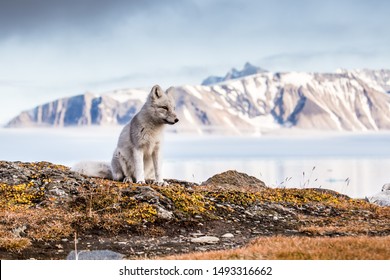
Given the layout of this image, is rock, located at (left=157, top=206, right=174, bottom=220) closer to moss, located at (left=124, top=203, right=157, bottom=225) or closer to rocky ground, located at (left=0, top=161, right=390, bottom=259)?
rocky ground, located at (left=0, top=161, right=390, bottom=259)

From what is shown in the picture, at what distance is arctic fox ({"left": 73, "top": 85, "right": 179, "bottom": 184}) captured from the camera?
62.9ft

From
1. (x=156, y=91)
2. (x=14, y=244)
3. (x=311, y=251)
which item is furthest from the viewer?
(x=156, y=91)

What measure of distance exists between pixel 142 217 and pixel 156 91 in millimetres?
4519

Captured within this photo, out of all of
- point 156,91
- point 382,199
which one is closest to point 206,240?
point 156,91

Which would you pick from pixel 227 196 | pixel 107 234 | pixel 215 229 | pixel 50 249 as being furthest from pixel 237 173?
pixel 50 249

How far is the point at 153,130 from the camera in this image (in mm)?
19297

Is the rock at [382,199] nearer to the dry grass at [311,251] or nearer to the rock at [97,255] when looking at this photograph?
the dry grass at [311,251]

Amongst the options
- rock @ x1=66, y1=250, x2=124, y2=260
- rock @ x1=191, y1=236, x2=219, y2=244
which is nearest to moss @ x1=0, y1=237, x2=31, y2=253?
rock @ x1=66, y1=250, x2=124, y2=260

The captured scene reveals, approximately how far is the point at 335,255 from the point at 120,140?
988cm

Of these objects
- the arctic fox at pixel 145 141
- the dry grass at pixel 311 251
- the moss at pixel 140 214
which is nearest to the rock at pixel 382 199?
the arctic fox at pixel 145 141

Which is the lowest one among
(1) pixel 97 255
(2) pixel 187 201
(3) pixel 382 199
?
(3) pixel 382 199

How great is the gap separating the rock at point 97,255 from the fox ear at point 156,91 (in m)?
6.72

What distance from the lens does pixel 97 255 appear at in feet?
44.5

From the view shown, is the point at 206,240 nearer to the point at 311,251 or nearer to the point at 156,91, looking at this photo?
the point at 311,251
